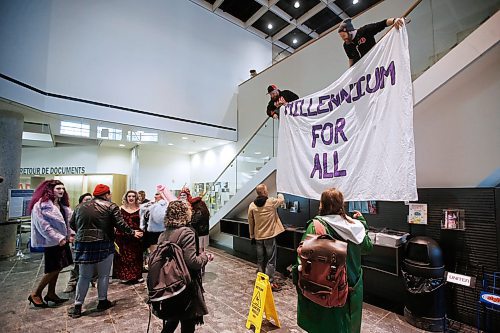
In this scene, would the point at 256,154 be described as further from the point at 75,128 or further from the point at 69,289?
the point at 75,128

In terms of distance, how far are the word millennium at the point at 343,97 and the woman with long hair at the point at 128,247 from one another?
296 cm

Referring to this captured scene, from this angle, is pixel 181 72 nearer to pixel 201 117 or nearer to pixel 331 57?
pixel 201 117

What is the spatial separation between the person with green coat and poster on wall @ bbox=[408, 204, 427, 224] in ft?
5.95

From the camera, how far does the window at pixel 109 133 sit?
23.4ft

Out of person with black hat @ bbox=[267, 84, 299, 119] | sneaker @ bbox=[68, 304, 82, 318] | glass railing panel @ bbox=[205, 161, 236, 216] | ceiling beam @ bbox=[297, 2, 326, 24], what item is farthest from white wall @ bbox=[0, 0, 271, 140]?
person with black hat @ bbox=[267, 84, 299, 119]

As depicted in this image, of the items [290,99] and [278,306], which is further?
[290,99]

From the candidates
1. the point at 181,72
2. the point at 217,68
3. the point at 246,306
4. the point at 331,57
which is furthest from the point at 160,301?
the point at 217,68

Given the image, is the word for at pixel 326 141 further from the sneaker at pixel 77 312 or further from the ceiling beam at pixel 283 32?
the ceiling beam at pixel 283 32

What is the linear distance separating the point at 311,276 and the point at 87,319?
2957 millimetres

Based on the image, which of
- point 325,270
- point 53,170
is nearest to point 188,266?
point 325,270

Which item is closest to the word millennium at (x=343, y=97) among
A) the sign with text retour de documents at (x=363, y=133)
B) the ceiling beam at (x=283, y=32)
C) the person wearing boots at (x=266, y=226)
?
the sign with text retour de documents at (x=363, y=133)

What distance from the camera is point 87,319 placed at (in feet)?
9.93

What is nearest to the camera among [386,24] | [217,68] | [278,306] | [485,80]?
[386,24]

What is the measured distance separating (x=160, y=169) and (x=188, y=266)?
8662mm
